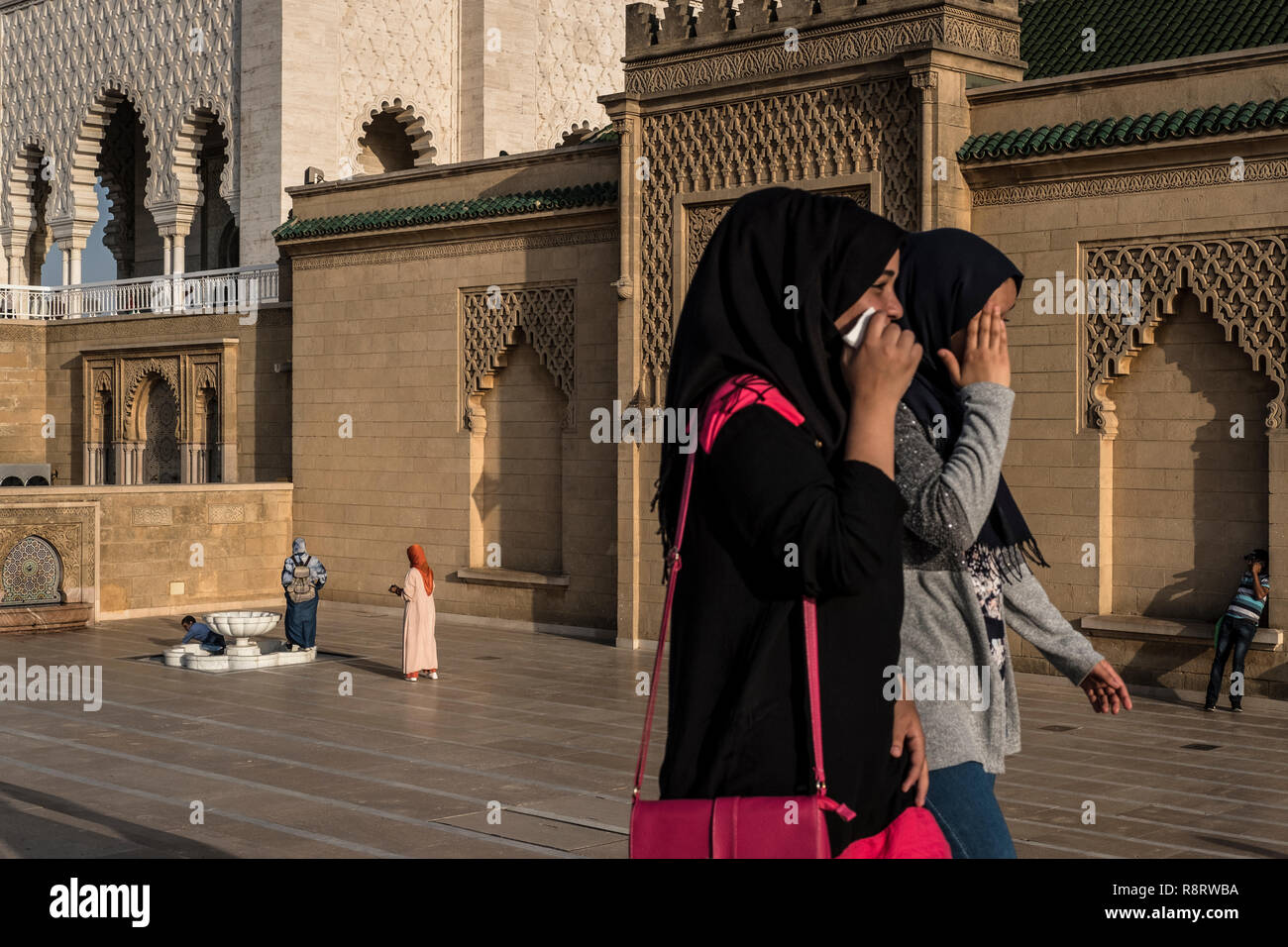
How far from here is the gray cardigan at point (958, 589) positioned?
2.92 m

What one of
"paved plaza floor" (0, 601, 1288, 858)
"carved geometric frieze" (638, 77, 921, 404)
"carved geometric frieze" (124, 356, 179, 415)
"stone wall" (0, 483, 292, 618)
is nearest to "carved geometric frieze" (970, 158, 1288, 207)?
"carved geometric frieze" (638, 77, 921, 404)

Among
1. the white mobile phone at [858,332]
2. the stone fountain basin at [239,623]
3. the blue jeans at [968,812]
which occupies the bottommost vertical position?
the stone fountain basin at [239,623]

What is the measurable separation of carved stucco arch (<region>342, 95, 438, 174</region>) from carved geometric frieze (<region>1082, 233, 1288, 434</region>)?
12.3m

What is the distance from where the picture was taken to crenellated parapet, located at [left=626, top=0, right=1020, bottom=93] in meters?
12.5

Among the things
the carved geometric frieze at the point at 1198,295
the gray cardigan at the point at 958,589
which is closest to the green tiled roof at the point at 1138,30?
the carved geometric frieze at the point at 1198,295

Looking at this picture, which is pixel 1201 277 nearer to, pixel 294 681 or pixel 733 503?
pixel 294 681

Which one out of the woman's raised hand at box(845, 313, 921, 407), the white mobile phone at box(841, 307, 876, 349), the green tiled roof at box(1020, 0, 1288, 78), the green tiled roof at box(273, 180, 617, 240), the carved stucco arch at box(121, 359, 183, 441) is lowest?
the woman's raised hand at box(845, 313, 921, 407)

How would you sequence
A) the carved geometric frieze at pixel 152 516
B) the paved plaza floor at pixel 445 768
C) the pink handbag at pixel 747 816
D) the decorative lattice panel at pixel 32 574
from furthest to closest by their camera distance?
the carved geometric frieze at pixel 152 516 → the decorative lattice panel at pixel 32 574 → the paved plaza floor at pixel 445 768 → the pink handbag at pixel 747 816

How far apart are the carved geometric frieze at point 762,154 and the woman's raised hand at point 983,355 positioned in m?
9.47

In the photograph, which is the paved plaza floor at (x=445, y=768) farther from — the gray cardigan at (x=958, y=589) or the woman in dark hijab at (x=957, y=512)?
the woman in dark hijab at (x=957, y=512)

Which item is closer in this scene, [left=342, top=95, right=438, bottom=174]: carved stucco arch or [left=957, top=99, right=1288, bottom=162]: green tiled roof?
[left=957, top=99, right=1288, bottom=162]: green tiled roof

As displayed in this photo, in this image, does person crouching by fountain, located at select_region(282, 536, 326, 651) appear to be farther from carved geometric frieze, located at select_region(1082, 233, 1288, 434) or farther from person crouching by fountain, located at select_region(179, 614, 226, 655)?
carved geometric frieze, located at select_region(1082, 233, 1288, 434)

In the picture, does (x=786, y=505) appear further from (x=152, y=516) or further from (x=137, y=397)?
(x=137, y=397)
